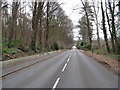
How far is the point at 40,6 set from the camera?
132 feet

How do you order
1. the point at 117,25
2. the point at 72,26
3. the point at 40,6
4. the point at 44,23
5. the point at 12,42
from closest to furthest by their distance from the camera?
1. the point at 12,42
2. the point at 117,25
3. the point at 40,6
4. the point at 44,23
5. the point at 72,26

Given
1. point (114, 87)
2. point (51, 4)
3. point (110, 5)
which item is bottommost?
point (114, 87)

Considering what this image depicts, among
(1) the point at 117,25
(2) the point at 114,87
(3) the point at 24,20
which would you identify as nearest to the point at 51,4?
(3) the point at 24,20

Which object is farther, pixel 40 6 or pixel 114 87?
pixel 40 6

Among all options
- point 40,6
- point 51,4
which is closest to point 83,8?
point 51,4

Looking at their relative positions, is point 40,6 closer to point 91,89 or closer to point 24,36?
point 24,36

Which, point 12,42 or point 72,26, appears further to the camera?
point 72,26

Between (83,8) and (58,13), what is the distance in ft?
46.1

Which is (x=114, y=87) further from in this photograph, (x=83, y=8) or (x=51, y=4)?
(x=51, y=4)

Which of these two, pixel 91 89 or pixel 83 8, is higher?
pixel 83 8

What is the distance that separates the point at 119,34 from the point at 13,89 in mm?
28006

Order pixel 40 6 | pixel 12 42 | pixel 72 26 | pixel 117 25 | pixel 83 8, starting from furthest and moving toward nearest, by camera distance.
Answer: pixel 72 26, pixel 83 8, pixel 40 6, pixel 117 25, pixel 12 42

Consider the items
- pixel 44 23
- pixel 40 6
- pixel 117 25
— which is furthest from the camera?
pixel 44 23

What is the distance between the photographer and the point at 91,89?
9.11 m
